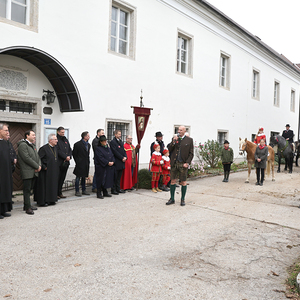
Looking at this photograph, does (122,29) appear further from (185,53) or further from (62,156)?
(62,156)

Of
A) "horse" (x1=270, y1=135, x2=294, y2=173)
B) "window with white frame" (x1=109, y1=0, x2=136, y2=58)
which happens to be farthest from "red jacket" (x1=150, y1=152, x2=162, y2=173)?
"horse" (x1=270, y1=135, x2=294, y2=173)

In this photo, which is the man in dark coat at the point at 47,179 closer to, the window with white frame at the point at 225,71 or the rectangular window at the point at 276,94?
the window with white frame at the point at 225,71

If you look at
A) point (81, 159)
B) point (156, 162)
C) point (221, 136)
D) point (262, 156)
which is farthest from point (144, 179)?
point (221, 136)

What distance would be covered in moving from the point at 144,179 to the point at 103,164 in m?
2.08

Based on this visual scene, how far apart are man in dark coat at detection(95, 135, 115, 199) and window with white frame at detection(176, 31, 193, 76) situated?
786 centimetres

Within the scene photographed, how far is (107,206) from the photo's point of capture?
25.3ft

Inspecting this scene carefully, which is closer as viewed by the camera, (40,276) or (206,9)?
(40,276)

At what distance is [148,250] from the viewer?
477 centimetres

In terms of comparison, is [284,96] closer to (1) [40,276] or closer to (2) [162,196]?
(2) [162,196]

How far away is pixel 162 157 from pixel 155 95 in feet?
14.8

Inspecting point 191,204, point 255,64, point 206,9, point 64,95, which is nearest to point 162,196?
point 191,204

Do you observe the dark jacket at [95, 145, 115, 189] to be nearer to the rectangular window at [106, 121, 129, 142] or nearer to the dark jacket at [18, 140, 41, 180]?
the dark jacket at [18, 140, 41, 180]

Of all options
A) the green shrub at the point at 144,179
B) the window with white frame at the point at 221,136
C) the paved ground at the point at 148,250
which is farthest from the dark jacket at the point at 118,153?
the window with white frame at the point at 221,136

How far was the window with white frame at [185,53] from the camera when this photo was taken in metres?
15.2
